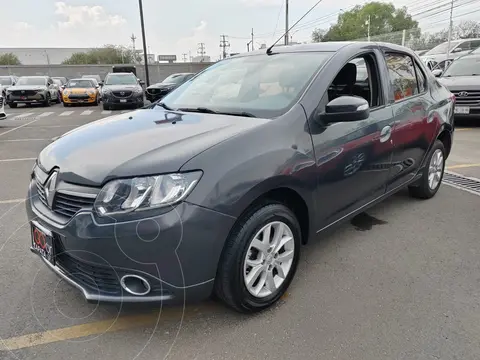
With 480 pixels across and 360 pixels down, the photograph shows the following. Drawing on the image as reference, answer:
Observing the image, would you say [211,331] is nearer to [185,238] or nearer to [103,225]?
[185,238]

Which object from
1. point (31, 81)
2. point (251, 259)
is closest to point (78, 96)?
point (31, 81)

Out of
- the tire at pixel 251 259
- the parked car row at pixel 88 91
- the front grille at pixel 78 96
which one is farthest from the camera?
the front grille at pixel 78 96

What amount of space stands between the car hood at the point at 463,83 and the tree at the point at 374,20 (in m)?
65.2

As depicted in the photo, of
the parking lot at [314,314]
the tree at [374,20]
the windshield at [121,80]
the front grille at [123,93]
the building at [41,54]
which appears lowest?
the parking lot at [314,314]

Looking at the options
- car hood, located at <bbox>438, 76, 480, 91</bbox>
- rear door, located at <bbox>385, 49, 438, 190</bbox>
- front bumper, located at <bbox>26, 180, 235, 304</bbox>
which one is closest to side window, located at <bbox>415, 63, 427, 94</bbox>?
rear door, located at <bbox>385, 49, 438, 190</bbox>

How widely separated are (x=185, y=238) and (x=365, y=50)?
2.32m

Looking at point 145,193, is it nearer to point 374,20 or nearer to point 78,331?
point 78,331

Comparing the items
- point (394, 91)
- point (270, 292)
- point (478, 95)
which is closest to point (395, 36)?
point (478, 95)

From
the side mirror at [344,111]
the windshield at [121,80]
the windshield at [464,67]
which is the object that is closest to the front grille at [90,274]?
the side mirror at [344,111]

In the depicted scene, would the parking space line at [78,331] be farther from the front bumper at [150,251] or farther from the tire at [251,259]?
the tire at [251,259]

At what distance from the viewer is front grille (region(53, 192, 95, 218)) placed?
2.05 meters

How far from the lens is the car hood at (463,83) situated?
29.7ft

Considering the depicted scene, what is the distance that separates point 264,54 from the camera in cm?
345

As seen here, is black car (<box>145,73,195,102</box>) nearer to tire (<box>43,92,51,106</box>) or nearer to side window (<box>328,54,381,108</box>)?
side window (<box>328,54,381,108</box>)
